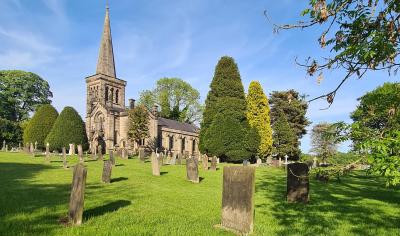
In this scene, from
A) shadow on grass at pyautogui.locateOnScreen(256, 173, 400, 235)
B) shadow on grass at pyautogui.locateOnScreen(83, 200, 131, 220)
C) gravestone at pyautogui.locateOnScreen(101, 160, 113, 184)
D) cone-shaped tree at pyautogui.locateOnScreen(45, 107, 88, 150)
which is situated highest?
cone-shaped tree at pyautogui.locateOnScreen(45, 107, 88, 150)

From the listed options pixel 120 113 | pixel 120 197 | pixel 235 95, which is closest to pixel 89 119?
pixel 120 113

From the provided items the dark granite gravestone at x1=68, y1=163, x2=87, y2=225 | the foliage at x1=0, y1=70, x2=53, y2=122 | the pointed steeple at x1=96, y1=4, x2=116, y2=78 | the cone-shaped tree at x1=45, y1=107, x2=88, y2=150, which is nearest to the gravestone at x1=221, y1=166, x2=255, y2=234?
the dark granite gravestone at x1=68, y1=163, x2=87, y2=225

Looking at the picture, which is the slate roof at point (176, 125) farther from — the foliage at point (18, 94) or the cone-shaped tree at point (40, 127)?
the foliage at point (18, 94)

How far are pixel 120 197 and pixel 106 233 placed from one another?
4342mm

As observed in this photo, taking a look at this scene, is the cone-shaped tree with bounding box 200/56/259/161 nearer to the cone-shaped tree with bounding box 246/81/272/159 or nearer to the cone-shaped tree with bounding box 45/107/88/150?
the cone-shaped tree with bounding box 246/81/272/159

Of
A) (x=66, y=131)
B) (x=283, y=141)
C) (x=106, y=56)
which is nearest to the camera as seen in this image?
(x=66, y=131)

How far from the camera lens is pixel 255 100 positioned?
45.5 meters

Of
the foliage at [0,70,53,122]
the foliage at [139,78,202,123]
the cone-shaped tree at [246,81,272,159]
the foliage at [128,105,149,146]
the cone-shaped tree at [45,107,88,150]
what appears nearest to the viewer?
the cone-shaped tree at [45,107,88,150]

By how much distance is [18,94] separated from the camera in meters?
62.8

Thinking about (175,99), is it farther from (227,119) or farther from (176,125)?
(227,119)

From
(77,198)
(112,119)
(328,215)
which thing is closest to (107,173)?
(77,198)

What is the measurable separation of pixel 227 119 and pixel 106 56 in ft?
111

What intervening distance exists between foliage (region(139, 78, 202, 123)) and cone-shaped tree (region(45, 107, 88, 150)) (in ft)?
93.5

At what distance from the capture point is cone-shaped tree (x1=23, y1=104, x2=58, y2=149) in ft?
155
